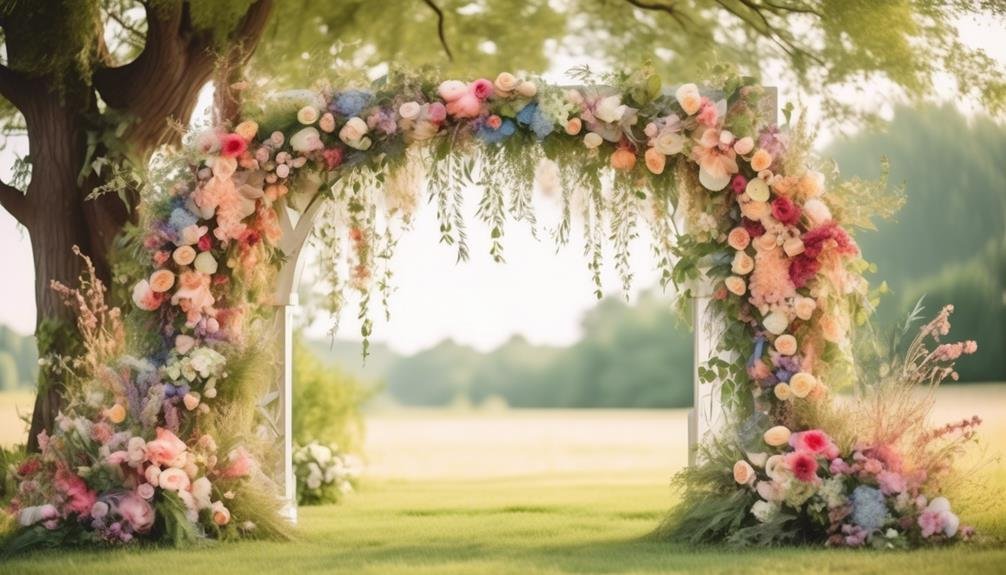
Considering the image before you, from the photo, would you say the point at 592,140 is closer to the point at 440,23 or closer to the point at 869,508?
the point at 869,508

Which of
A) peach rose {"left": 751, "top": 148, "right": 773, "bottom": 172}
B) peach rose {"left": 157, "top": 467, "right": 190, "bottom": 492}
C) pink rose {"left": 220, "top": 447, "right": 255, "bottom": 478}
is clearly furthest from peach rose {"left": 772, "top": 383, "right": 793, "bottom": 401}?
peach rose {"left": 157, "top": 467, "right": 190, "bottom": 492}

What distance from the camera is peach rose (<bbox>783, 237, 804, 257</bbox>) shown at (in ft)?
18.9

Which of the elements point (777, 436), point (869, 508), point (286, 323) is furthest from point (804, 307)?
point (286, 323)

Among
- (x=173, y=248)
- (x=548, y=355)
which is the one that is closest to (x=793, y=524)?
(x=173, y=248)

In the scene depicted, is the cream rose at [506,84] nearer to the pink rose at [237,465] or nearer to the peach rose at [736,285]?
the peach rose at [736,285]

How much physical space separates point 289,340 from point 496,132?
185 cm

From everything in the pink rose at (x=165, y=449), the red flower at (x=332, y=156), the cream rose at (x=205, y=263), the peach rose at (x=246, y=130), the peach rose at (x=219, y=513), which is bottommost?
the peach rose at (x=219, y=513)

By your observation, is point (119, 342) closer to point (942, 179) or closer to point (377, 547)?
point (377, 547)

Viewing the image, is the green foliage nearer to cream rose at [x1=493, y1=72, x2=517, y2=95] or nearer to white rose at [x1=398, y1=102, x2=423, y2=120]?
white rose at [x1=398, y1=102, x2=423, y2=120]

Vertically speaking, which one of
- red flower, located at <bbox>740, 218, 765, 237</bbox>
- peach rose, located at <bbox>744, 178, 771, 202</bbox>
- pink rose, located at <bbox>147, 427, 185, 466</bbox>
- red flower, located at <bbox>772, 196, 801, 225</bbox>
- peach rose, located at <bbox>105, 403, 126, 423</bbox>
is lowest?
pink rose, located at <bbox>147, 427, 185, 466</bbox>

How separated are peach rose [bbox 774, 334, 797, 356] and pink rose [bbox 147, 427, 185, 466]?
120 inches

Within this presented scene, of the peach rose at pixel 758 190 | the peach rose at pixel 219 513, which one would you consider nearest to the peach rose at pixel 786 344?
the peach rose at pixel 758 190

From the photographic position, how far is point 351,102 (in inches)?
244

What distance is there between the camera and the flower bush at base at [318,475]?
31.4 feet
